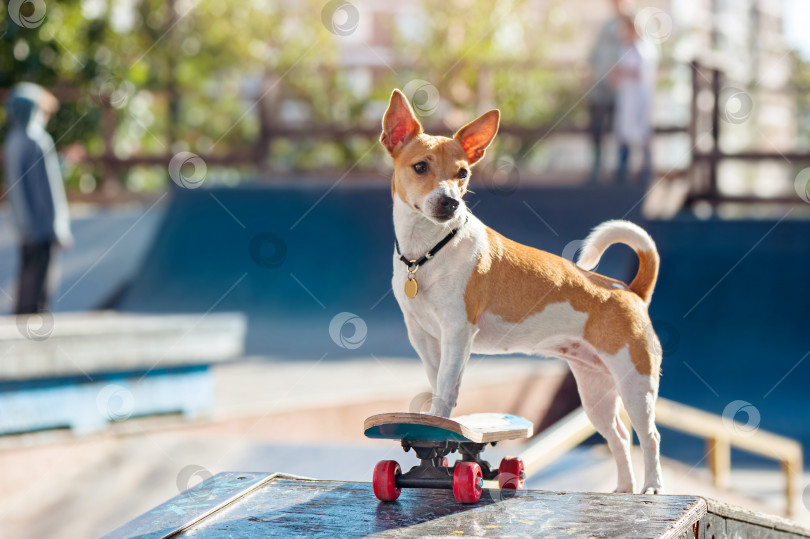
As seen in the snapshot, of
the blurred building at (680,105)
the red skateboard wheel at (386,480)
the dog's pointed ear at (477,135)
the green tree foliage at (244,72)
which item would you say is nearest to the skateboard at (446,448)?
the red skateboard wheel at (386,480)

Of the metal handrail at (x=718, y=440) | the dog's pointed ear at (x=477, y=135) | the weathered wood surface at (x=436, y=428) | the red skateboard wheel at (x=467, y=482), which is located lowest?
the red skateboard wheel at (x=467, y=482)

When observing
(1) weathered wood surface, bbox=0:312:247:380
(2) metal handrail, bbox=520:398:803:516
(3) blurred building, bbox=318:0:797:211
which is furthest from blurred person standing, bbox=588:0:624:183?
(1) weathered wood surface, bbox=0:312:247:380

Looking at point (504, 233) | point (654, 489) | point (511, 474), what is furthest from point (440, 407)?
point (504, 233)

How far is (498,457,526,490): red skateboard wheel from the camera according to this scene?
6.91 feet

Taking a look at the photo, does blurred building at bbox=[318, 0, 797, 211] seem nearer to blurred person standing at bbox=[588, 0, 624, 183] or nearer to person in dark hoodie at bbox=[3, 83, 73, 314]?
blurred person standing at bbox=[588, 0, 624, 183]

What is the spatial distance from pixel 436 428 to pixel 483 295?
0.29 metres

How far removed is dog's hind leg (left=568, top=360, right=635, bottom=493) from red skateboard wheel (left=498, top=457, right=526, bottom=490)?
0.21m

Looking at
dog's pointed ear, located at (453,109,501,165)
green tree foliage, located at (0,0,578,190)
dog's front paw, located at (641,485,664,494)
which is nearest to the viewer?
dog's pointed ear, located at (453,109,501,165)

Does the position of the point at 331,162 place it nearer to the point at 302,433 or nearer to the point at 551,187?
the point at 551,187

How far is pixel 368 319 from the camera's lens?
7934mm

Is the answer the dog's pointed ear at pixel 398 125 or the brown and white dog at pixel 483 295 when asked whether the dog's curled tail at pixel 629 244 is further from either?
the dog's pointed ear at pixel 398 125

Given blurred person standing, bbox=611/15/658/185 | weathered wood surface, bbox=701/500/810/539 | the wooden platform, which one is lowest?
weathered wood surface, bbox=701/500/810/539

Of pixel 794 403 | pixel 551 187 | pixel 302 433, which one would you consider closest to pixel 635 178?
pixel 551 187

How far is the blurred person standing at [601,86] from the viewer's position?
723 centimetres
